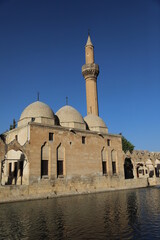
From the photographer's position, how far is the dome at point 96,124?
28208 mm

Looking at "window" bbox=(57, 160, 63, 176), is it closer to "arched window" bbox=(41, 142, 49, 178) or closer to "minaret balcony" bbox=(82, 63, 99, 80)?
"arched window" bbox=(41, 142, 49, 178)

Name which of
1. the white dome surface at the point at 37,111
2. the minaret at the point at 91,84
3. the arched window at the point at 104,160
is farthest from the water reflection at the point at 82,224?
the minaret at the point at 91,84

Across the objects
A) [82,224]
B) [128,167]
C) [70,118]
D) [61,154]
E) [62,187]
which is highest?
[70,118]

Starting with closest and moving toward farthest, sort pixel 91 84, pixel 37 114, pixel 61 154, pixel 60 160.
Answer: pixel 60 160 < pixel 61 154 < pixel 37 114 < pixel 91 84

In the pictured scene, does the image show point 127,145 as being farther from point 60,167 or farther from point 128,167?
point 60,167

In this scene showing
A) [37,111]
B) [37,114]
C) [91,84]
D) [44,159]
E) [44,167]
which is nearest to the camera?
[44,167]

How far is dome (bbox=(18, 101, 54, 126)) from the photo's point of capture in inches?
898

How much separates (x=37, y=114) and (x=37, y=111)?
0.40 m

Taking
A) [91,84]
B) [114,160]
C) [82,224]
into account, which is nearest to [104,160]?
[114,160]

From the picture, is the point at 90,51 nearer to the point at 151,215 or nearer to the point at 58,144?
the point at 58,144

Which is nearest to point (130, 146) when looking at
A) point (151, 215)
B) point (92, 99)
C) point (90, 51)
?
point (92, 99)

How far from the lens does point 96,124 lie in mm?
28391

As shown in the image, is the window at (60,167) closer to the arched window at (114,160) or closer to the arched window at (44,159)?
the arched window at (44,159)

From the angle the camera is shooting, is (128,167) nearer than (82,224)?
No
